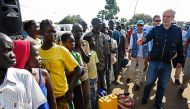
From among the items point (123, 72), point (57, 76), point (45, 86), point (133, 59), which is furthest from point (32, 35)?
point (123, 72)

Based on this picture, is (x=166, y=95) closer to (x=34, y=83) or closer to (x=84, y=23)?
(x=84, y=23)

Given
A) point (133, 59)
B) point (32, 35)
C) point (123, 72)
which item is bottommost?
point (123, 72)

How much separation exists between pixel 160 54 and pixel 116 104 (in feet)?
4.23

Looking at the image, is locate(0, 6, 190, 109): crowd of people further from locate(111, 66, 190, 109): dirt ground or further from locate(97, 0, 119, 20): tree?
locate(97, 0, 119, 20): tree

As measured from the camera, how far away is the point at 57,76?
3.29 metres

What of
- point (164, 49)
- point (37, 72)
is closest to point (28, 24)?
point (37, 72)

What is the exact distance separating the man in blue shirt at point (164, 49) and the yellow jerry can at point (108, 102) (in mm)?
992

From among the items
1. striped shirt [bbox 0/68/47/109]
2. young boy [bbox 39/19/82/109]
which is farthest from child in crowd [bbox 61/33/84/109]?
striped shirt [bbox 0/68/47/109]

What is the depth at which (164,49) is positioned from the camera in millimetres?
5652

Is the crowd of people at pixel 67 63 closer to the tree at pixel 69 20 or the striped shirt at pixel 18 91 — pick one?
the striped shirt at pixel 18 91

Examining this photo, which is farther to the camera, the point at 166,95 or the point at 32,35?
the point at 166,95

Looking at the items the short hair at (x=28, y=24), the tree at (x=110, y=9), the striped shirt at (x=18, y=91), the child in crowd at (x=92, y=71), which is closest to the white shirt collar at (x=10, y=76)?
the striped shirt at (x=18, y=91)

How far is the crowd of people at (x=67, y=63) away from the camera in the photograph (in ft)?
7.09

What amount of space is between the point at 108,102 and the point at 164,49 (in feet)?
4.90
